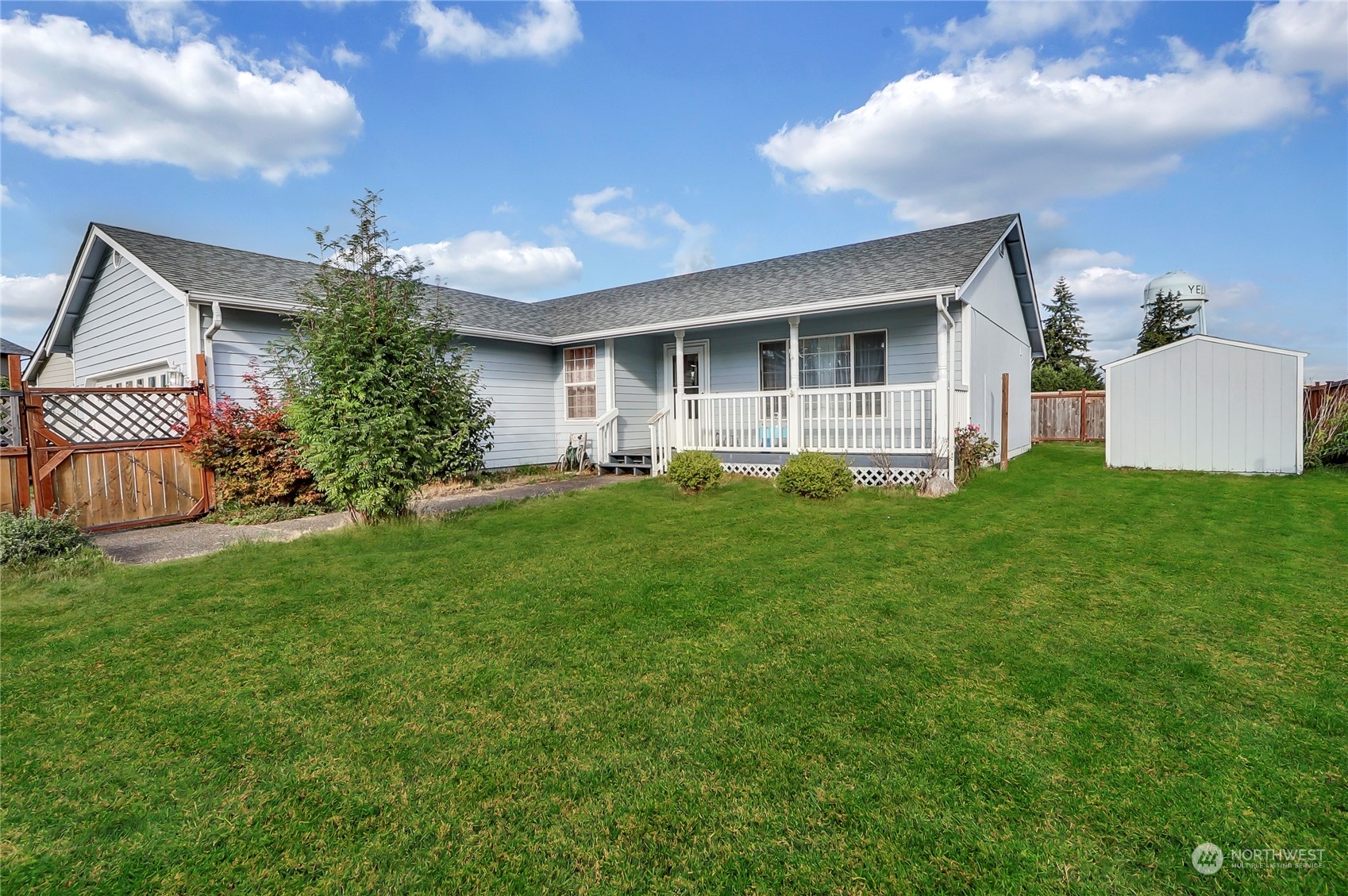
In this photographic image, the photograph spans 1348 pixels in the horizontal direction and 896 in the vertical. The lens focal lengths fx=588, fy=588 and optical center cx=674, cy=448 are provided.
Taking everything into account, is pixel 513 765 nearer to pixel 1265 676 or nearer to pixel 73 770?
pixel 73 770

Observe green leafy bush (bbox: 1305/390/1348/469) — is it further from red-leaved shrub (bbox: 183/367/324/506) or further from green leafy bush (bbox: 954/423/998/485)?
red-leaved shrub (bbox: 183/367/324/506)

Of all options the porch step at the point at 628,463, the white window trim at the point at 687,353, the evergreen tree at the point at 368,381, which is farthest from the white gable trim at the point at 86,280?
the white window trim at the point at 687,353

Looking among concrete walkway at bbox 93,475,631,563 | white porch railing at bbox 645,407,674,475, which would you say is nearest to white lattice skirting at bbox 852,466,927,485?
white porch railing at bbox 645,407,674,475

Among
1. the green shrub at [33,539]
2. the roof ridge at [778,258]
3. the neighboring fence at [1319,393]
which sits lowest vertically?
the green shrub at [33,539]

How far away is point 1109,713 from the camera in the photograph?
2701 millimetres

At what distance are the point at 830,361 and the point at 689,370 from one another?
10.8 ft

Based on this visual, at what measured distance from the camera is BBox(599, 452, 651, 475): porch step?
12.3m

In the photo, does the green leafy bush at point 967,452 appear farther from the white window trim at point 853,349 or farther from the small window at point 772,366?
the small window at point 772,366

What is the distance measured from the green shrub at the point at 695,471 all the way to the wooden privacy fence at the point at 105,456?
6904mm

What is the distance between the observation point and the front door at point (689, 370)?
13.0 m

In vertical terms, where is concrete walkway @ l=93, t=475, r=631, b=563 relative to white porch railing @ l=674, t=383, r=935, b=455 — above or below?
below

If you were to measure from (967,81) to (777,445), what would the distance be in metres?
7.55

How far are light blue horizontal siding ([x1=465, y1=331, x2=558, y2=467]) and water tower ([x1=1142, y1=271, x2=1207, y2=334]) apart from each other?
88.3 feet

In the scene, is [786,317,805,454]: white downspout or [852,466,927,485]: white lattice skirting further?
[786,317,805,454]: white downspout
